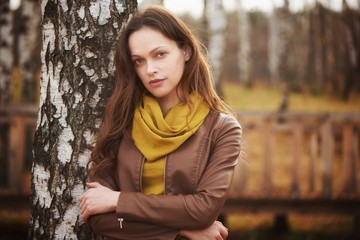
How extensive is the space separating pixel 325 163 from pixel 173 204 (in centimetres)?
542

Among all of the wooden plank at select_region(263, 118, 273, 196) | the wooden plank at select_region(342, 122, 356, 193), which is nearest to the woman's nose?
the wooden plank at select_region(263, 118, 273, 196)

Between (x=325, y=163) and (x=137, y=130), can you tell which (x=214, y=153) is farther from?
(x=325, y=163)

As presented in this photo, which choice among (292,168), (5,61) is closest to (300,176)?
(292,168)

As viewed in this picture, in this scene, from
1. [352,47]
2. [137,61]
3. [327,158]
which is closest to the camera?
[137,61]

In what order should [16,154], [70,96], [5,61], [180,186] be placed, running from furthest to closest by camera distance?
[5,61], [16,154], [70,96], [180,186]

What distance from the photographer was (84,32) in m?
2.71

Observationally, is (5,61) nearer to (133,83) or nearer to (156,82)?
(133,83)

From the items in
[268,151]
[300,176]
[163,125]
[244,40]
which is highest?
[244,40]

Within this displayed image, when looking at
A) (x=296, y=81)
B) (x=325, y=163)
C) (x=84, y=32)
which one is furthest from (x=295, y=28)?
(x=84, y=32)

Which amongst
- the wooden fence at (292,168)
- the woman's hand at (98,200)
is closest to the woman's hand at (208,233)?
the woman's hand at (98,200)

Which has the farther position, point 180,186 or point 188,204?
point 180,186

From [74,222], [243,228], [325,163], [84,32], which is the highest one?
[84,32]

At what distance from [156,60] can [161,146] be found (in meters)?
0.47

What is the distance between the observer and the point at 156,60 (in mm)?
2408
